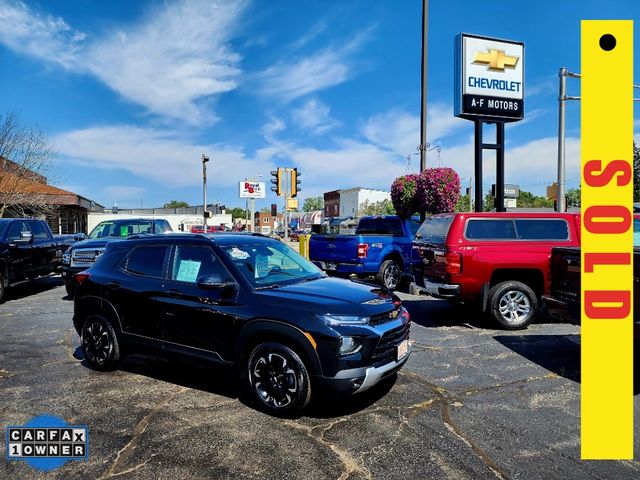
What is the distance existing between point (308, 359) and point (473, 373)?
96.2 inches

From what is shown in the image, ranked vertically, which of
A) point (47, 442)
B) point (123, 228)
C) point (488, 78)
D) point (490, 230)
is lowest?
point (47, 442)

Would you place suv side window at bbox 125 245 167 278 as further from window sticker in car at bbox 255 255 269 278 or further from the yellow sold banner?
the yellow sold banner

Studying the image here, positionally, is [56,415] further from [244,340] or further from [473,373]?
[473,373]

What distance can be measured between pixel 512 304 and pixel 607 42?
6.94 m

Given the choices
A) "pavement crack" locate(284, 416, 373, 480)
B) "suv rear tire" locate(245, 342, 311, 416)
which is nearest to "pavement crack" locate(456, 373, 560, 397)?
"pavement crack" locate(284, 416, 373, 480)

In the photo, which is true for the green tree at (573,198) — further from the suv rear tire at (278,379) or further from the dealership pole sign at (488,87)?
the suv rear tire at (278,379)

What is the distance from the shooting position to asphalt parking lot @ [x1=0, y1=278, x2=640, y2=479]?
319 cm

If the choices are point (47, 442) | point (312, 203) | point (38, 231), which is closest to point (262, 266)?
point (47, 442)

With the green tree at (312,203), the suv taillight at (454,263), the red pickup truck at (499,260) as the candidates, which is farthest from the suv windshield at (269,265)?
the green tree at (312,203)

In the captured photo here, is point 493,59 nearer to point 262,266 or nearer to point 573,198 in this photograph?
point 262,266

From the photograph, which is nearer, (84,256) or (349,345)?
(349,345)

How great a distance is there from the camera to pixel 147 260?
5.13 metres

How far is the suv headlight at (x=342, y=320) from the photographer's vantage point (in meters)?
3.83

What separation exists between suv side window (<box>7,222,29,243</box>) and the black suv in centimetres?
639
